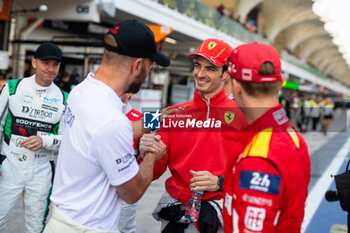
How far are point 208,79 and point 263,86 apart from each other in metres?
0.92

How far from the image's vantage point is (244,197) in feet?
4.79

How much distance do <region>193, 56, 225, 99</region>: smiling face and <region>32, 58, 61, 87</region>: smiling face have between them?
1566 millimetres

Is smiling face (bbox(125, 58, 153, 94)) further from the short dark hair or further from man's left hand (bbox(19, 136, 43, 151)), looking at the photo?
man's left hand (bbox(19, 136, 43, 151))

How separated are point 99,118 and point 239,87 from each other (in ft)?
2.14

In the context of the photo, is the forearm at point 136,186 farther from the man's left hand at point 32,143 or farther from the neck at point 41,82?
the neck at point 41,82

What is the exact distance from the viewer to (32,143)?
318 centimetres

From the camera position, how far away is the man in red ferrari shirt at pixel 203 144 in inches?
88.7

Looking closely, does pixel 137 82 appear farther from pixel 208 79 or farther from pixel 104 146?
pixel 208 79

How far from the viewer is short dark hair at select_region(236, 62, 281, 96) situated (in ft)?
5.14

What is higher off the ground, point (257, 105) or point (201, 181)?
point (257, 105)

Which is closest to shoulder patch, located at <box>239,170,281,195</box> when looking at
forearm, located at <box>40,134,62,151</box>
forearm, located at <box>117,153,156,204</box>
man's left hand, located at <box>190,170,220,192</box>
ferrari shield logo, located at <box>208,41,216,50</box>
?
forearm, located at <box>117,153,156,204</box>

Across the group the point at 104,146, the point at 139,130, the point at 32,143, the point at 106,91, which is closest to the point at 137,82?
the point at 106,91

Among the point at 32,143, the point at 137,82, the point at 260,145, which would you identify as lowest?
the point at 32,143

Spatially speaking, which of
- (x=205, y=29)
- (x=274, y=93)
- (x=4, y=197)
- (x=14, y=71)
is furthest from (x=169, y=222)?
(x=205, y=29)
